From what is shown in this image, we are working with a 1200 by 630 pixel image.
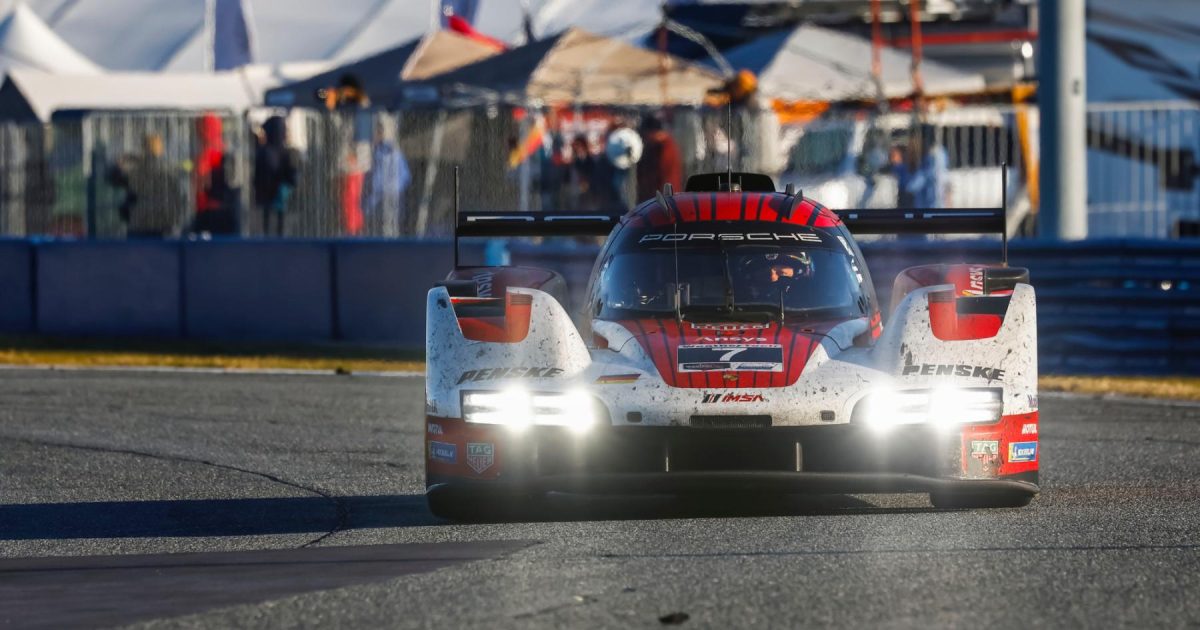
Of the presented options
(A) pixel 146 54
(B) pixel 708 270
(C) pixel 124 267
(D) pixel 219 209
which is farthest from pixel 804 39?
(B) pixel 708 270

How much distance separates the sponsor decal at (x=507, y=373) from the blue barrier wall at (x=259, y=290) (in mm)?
10822

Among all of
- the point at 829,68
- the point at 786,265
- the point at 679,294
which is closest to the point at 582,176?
the point at 829,68

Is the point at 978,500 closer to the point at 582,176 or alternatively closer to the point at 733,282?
the point at 733,282

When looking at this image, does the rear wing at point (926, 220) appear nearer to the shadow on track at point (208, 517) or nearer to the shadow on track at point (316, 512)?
the shadow on track at point (316, 512)

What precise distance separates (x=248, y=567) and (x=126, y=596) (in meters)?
0.61

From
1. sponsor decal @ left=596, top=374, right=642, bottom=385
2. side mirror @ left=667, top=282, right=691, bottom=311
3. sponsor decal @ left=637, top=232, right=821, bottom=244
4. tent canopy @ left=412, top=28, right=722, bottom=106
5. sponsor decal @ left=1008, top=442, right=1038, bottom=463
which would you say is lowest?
sponsor decal @ left=1008, top=442, right=1038, bottom=463

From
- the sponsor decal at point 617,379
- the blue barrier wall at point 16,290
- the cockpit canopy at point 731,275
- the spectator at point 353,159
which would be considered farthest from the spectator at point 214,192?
the sponsor decal at point 617,379

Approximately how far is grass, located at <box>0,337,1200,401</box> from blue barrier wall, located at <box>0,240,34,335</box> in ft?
0.70

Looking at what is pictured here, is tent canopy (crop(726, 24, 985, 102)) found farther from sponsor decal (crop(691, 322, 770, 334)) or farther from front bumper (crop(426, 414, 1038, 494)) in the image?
front bumper (crop(426, 414, 1038, 494))

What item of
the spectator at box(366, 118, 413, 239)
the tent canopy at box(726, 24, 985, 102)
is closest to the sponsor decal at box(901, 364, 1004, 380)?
the spectator at box(366, 118, 413, 239)

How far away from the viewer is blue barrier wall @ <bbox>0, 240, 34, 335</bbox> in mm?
19609

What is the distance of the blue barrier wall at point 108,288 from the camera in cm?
1936

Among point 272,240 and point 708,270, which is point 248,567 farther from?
point 272,240

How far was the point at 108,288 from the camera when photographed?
19594 mm
